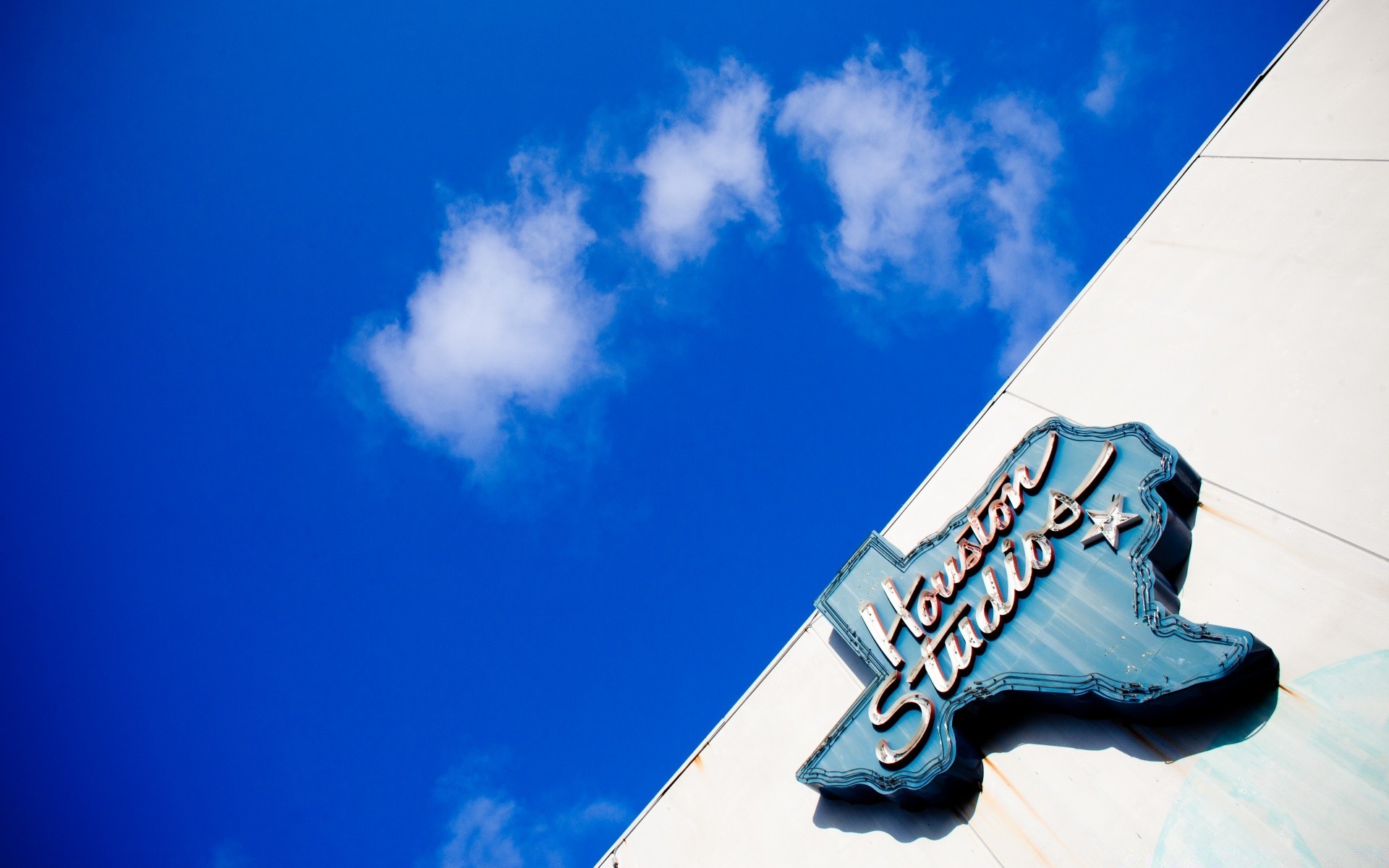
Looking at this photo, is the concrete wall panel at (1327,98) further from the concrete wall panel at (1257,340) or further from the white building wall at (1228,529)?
the concrete wall panel at (1257,340)

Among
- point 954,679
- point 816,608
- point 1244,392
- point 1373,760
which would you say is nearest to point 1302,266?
point 1244,392

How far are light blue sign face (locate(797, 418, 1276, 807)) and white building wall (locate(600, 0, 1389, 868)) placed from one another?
489 mm

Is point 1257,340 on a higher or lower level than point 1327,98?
lower

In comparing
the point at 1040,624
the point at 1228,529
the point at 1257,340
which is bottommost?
the point at 1228,529

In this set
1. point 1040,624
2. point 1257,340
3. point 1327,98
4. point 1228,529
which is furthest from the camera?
point 1327,98

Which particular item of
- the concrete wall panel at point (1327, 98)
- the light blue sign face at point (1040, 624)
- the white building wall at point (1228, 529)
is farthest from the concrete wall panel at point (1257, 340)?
the light blue sign face at point (1040, 624)

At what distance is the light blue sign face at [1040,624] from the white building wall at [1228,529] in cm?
49

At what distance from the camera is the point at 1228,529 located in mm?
8445

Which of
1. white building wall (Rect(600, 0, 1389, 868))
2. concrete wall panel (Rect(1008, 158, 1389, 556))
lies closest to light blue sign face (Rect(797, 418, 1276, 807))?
white building wall (Rect(600, 0, 1389, 868))

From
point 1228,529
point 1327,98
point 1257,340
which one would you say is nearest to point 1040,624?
point 1228,529

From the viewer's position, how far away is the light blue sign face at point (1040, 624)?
7.50 m

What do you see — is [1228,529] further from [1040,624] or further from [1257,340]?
[1257,340]

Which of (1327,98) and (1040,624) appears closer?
(1040,624)

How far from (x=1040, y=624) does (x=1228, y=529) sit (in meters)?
2.47
